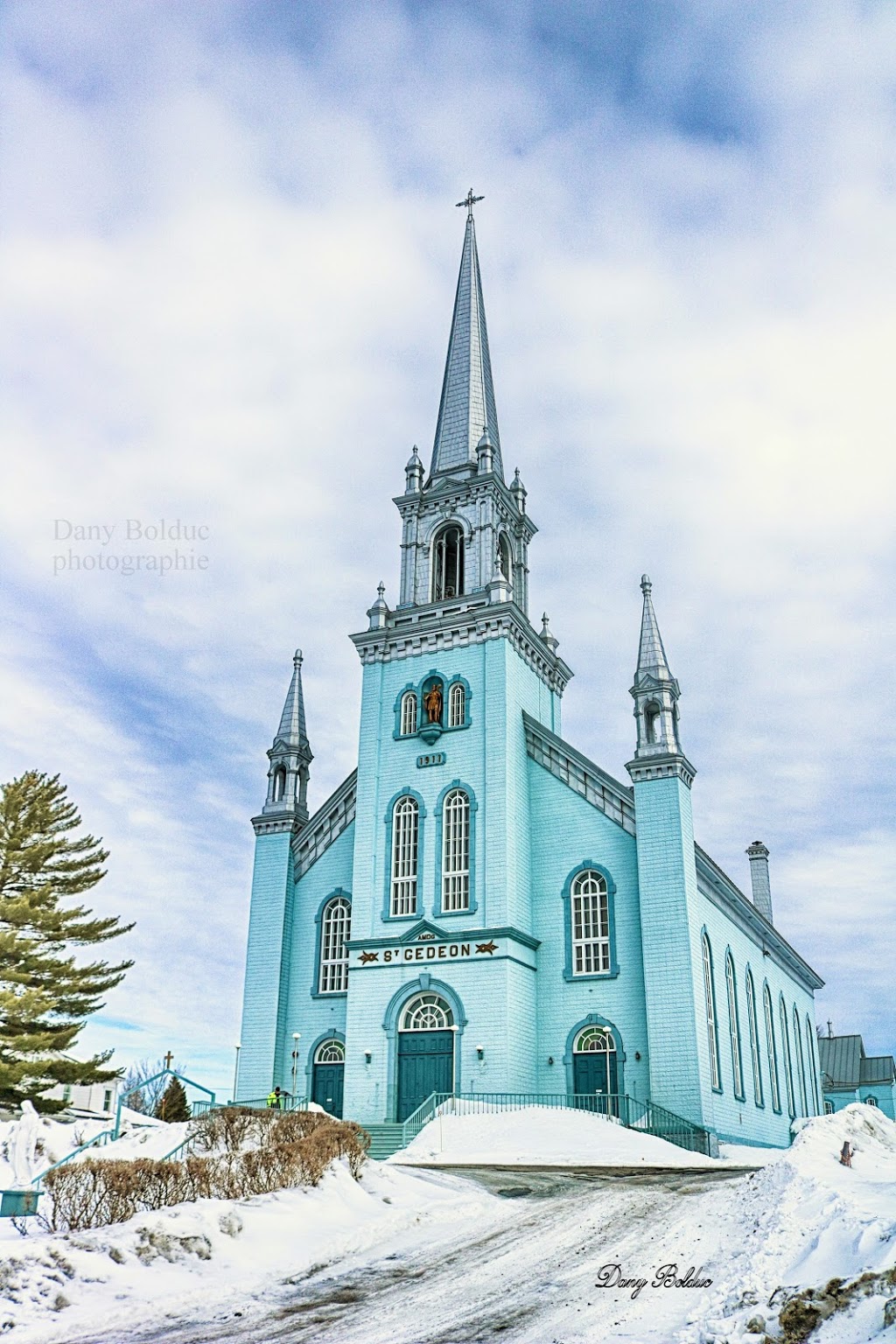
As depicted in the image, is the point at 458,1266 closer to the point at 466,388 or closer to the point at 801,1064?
the point at 466,388

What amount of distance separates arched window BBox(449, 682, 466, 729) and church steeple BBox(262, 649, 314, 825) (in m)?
6.31

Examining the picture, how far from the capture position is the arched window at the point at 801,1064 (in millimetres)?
47688

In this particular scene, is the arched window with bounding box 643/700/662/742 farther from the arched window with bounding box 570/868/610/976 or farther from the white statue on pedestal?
the white statue on pedestal

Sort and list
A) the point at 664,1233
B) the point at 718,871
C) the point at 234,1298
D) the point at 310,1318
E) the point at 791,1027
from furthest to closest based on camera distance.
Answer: the point at 791,1027, the point at 718,871, the point at 664,1233, the point at 234,1298, the point at 310,1318

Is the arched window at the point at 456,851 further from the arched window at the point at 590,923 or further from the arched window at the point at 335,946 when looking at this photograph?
the arched window at the point at 335,946

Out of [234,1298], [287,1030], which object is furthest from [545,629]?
[234,1298]

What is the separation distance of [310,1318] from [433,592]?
3026 centimetres

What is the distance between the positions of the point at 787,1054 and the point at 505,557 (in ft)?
77.7

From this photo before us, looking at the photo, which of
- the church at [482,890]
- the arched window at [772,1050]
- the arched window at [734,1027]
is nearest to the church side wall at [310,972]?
the church at [482,890]

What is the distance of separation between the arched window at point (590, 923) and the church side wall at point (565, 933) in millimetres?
272

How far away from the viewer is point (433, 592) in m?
38.8

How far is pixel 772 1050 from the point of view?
1684 inches

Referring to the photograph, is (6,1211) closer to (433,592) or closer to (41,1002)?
(41,1002)

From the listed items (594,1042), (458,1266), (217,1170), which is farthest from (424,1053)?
(458,1266)
